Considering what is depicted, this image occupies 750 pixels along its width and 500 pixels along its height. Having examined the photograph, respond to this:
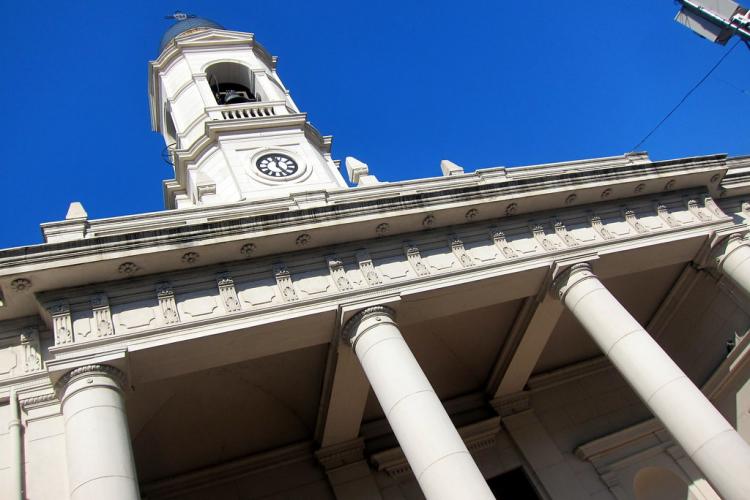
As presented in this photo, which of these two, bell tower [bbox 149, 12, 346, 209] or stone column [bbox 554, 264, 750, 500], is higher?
bell tower [bbox 149, 12, 346, 209]

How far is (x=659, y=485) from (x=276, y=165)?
54.4 ft

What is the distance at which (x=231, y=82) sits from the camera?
30.1 m

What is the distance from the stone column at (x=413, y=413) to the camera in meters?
10.8

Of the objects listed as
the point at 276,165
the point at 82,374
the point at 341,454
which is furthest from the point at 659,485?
the point at 82,374

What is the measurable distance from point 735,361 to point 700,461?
802 cm

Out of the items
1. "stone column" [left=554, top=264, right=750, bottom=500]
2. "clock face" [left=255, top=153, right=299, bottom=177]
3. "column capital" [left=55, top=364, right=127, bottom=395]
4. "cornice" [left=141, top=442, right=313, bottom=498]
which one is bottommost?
"stone column" [left=554, top=264, right=750, bottom=500]

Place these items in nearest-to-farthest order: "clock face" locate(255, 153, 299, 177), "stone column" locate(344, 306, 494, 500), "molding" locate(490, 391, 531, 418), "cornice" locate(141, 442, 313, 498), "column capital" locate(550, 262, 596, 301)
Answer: "stone column" locate(344, 306, 494, 500)
"column capital" locate(550, 262, 596, 301)
"cornice" locate(141, 442, 313, 498)
"molding" locate(490, 391, 531, 418)
"clock face" locate(255, 153, 299, 177)

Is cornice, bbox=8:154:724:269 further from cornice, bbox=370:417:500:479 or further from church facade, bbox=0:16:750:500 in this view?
cornice, bbox=370:417:500:479

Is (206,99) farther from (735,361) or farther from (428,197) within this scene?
(735,361)

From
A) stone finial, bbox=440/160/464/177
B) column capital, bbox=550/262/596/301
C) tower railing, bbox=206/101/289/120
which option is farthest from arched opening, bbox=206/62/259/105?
column capital, bbox=550/262/596/301

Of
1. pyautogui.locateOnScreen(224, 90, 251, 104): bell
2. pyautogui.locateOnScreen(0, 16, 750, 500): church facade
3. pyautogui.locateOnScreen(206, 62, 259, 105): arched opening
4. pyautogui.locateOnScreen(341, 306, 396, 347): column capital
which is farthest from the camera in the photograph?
→ pyautogui.locateOnScreen(206, 62, 259, 105): arched opening

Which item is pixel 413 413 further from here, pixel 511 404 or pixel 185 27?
pixel 185 27

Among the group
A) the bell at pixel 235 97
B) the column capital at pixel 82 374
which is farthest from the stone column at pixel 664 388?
the bell at pixel 235 97

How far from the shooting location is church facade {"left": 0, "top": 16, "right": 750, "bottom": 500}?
11719 mm
